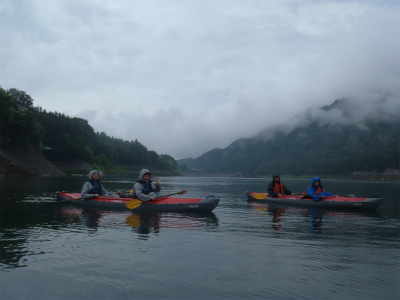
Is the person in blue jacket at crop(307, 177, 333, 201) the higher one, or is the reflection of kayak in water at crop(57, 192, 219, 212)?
the person in blue jacket at crop(307, 177, 333, 201)

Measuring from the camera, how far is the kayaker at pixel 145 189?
19.7m

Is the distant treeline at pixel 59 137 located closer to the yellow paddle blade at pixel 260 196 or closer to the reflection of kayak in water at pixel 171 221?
the yellow paddle blade at pixel 260 196

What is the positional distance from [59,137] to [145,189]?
101 metres

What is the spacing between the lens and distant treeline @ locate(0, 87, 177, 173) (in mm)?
80812

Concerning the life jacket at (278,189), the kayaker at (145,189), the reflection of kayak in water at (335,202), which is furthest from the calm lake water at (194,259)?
the life jacket at (278,189)

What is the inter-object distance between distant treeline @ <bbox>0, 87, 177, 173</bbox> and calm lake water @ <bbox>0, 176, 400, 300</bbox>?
72.8 meters

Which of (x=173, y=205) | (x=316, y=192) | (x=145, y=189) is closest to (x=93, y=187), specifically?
(x=145, y=189)

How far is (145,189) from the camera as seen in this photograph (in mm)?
20594

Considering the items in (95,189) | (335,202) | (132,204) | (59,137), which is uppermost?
(59,137)

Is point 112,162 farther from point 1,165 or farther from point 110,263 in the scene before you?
point 110,263

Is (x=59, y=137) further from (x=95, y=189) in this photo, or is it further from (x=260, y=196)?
(x=260, y=196)

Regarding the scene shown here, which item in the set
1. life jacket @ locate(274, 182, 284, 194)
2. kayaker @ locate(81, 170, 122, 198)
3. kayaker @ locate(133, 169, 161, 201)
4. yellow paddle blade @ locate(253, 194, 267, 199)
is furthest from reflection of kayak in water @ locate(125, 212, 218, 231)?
life jacket @ locate(274, 182, 284, 194)

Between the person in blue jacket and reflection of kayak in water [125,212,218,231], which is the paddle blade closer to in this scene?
the person in blue jacket

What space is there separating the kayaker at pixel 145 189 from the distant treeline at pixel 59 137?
69.1m
